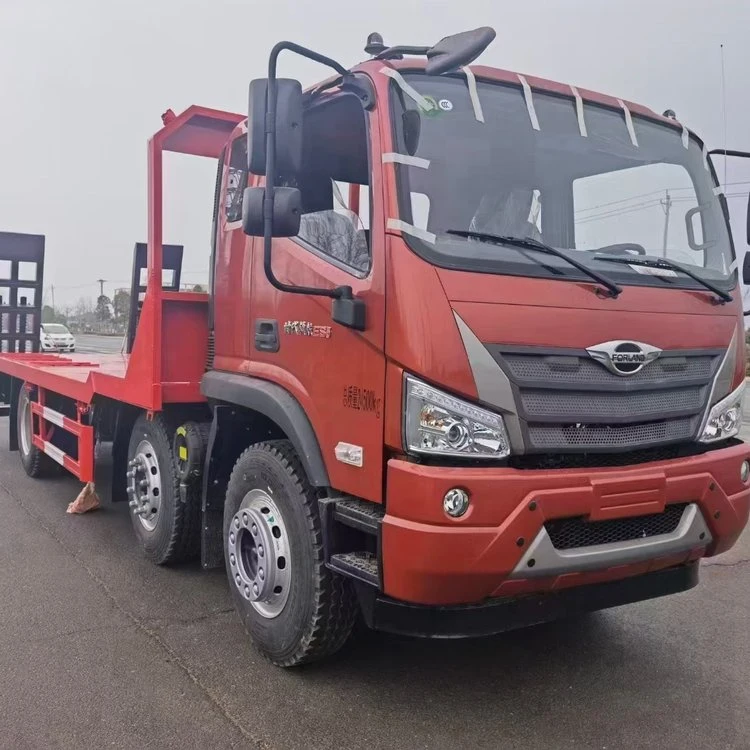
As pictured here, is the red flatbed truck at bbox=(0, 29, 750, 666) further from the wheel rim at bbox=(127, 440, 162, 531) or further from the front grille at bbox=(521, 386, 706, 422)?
the wheel rim at bbox=(127, 440, 162, 531)

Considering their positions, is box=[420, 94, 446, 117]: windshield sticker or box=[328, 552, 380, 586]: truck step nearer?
box=[328, 552, 380, 586]: truck step

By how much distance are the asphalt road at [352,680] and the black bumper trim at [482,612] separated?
1.42 feet

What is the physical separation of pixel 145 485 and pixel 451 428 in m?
2.93

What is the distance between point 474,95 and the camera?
325 centimetres

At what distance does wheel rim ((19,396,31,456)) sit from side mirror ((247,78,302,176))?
18.6 feet

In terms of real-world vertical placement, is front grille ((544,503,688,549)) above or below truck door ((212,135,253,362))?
below

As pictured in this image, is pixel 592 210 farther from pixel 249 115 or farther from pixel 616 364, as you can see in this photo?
pixel 249 115

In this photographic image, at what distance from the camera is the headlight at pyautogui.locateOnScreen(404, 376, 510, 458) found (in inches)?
110

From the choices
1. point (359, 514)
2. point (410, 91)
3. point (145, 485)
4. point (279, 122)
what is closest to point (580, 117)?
point (410, 91)

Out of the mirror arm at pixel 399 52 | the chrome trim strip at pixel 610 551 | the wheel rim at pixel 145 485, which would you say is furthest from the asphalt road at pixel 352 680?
the mirror arm at pixel 399 52

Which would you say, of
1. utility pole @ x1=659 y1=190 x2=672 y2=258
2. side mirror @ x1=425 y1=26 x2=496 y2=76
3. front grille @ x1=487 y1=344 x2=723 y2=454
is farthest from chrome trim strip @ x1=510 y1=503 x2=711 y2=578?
side mirror @ x1=425 y1=26 x2=496 y2=76

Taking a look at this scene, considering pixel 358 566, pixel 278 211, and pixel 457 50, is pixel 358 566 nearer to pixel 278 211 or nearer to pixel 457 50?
pixel 278 211

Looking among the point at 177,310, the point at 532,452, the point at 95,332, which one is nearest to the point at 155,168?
the point at 177,310

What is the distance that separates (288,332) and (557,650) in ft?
6.67
